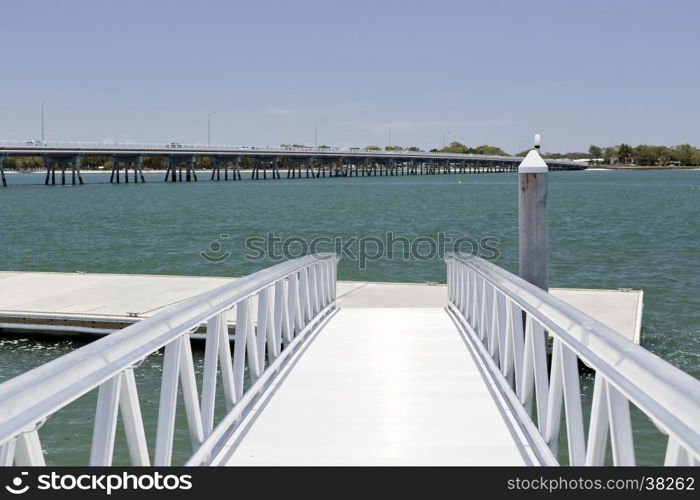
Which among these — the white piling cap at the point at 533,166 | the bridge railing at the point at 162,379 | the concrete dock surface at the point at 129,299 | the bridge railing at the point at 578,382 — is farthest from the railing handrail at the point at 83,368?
the concrete dock surface at the point at 129,299

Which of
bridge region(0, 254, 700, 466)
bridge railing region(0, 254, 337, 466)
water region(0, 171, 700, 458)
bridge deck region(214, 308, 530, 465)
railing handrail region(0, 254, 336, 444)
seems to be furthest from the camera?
water region(0, 171, 700, 458)

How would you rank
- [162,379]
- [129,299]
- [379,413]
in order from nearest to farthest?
[162,379] < [379,413] < [129,299]

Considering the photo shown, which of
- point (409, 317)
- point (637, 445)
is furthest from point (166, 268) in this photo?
point (637, 445)

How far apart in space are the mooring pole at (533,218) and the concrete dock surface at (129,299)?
10.1 ft

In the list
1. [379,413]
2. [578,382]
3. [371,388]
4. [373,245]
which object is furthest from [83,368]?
[373,245]

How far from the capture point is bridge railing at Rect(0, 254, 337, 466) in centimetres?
262

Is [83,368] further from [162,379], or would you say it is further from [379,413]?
[379,413]

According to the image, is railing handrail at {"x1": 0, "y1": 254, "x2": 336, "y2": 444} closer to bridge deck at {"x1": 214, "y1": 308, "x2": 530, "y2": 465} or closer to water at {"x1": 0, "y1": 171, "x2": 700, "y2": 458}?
bridge deck at {"x1": 214, "y1": 308, "x2": 530, "y2": 465}

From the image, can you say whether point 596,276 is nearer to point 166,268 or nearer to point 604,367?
point 166,268

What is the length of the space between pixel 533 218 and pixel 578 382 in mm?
4942

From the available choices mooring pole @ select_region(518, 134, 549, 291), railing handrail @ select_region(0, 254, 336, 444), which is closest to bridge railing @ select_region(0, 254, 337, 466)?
railing handrail @ select_region(0, 254, 336, 444)

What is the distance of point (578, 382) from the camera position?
13.4 feet

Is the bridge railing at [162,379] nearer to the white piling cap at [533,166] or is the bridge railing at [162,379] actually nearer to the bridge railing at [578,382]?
the bridge railing at [578,382]
